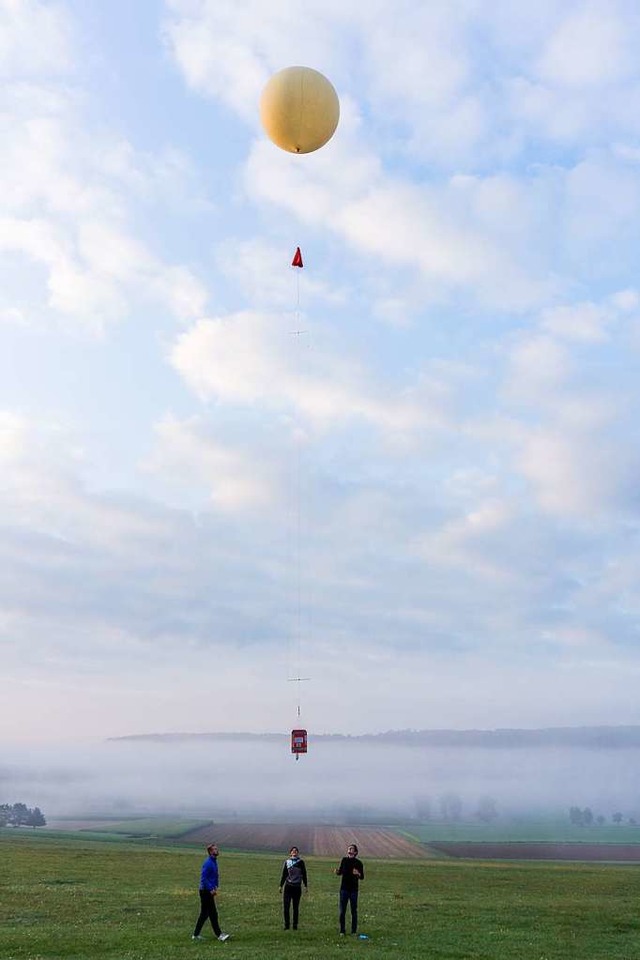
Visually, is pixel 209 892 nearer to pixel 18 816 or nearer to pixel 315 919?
pixel 315 919

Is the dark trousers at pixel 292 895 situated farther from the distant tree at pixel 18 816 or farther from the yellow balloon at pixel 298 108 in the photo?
the distant tree at pixel 18 816

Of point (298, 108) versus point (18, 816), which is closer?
point (298, 108)

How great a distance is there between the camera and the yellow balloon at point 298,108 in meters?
24.6

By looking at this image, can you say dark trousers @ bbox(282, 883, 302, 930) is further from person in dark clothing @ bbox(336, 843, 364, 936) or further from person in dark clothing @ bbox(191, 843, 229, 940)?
person in dark clothing @ bbox(191, 843, 229, 940)

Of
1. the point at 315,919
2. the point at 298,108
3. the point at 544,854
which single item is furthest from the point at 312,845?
the point at 298,108

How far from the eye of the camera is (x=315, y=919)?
23.9m

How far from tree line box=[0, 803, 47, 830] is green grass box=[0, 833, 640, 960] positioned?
126m

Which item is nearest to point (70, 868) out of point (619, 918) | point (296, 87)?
point (619, 918)

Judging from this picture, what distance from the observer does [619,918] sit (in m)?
27.1

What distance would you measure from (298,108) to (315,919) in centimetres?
2685

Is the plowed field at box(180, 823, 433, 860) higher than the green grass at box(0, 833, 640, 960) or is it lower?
lower

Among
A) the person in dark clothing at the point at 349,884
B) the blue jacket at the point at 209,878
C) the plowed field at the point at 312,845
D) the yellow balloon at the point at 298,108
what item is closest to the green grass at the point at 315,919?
the person in dark clothing at the point at 349,884

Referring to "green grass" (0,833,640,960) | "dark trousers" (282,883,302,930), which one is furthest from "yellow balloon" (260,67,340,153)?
"green grass" (0,833,640,960)

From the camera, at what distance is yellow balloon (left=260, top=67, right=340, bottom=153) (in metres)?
24.6
